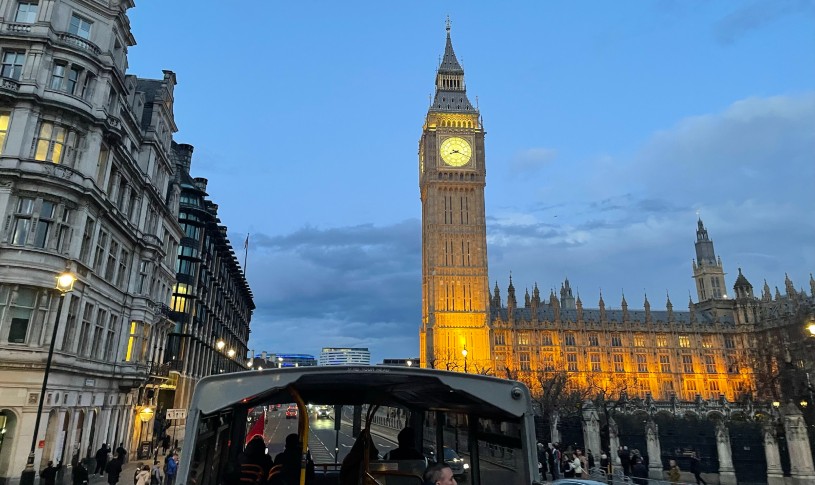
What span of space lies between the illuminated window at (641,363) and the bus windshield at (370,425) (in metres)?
114

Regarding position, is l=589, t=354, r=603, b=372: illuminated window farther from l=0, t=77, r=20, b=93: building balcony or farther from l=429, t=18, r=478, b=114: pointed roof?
l=0, t=77, r=20, b=93: building balcony

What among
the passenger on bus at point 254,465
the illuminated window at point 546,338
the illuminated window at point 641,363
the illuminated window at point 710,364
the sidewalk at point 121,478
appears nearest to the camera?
the passenger on bus at point 254,465

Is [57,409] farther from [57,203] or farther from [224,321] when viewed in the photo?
[224,321]

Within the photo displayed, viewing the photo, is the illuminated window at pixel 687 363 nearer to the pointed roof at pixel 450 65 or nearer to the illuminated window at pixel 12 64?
the pointed roof at pixel 450 65

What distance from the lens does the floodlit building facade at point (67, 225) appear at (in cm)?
2075

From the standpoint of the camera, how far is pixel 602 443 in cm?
3628

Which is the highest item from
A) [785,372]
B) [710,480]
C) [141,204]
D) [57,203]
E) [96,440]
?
[141,204]

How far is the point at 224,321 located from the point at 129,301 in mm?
40837

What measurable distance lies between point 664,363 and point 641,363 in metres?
5.59

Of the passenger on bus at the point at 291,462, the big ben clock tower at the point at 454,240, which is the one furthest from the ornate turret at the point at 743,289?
the passenger on bus at the point at 291,462

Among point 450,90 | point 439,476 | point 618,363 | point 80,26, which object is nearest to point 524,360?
point 618,363

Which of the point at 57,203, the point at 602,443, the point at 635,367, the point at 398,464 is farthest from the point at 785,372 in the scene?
the point at 57,203

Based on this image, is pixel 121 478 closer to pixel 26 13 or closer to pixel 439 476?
pixel 26 13

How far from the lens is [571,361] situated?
109 m
